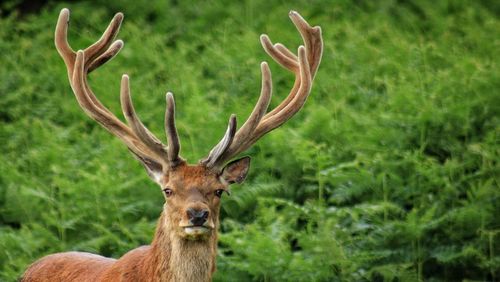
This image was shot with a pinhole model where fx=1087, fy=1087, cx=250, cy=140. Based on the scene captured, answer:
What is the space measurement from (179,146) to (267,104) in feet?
2.22

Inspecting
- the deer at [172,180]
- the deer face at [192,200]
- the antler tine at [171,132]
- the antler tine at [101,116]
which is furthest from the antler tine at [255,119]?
the antler tine at [101,116]

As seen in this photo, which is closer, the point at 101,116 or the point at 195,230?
the point at 195,230

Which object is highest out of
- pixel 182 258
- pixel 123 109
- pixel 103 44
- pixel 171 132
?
pixel 103 44

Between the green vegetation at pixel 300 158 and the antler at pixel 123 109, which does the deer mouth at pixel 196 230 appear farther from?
the green vegetation at pixel 300 158

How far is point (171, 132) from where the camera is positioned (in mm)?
6398

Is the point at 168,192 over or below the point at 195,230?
over

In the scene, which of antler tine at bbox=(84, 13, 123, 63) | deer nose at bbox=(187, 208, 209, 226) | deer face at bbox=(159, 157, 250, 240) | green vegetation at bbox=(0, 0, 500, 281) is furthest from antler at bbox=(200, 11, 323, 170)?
green vegetation at bbox=(0, 0, 500, 281)

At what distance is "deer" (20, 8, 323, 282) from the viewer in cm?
635

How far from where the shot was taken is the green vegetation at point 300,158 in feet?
27.9

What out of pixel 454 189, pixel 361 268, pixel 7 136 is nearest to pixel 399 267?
pixel 361 268

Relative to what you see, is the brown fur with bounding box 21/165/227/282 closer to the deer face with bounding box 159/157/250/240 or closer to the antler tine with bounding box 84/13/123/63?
the deer face with bounding box 159/157/250/240

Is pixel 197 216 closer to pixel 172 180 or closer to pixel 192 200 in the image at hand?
pixel 192 200

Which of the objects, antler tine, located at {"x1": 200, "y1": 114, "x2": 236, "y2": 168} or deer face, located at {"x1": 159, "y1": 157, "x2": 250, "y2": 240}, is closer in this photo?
deer face, located at {"x1": 159, "y1": 157, "x2": 250, "y2": 240}

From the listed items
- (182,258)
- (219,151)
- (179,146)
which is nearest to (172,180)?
(179,146)
